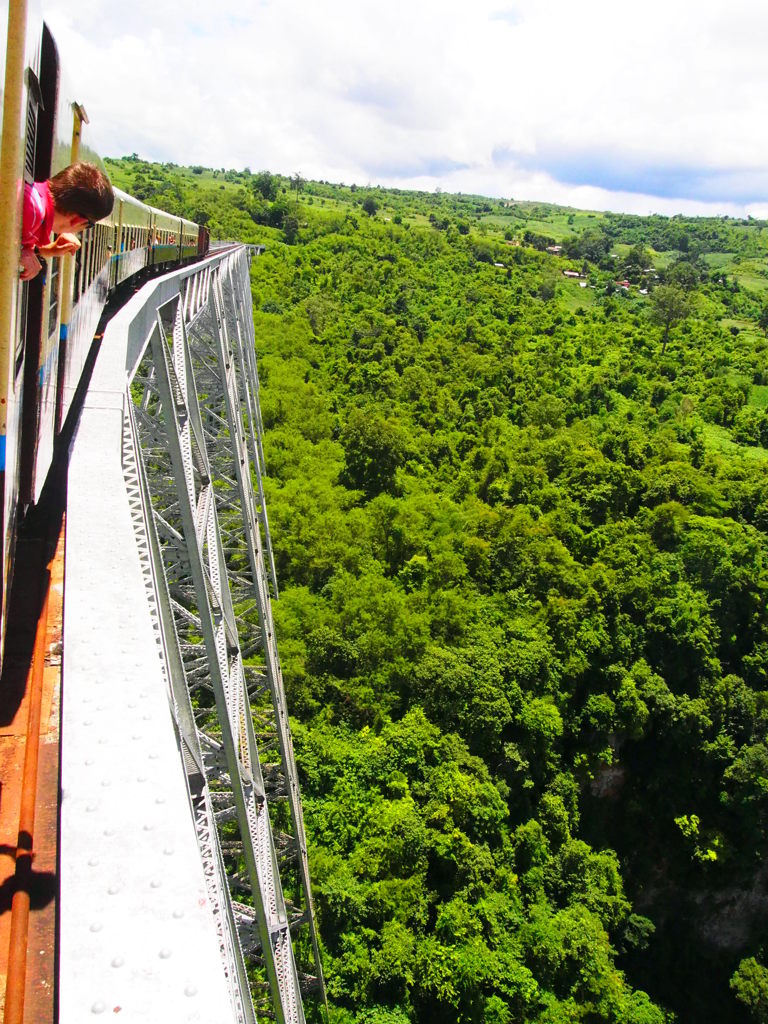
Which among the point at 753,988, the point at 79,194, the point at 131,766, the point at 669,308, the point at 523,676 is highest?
the point at 669,308

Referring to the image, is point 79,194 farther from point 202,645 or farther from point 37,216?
point 202,645

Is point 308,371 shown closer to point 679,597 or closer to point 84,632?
point 679,597

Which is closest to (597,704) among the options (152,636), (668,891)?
(668,891)

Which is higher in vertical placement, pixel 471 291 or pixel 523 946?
pixel 471 291

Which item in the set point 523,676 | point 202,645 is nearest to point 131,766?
point 202,645

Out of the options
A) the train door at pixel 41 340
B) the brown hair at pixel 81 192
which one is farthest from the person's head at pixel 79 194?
the train door at pixel 41 340

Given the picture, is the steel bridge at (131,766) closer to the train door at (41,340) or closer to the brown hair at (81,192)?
the train door at (41,340)

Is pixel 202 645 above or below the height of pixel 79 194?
below
